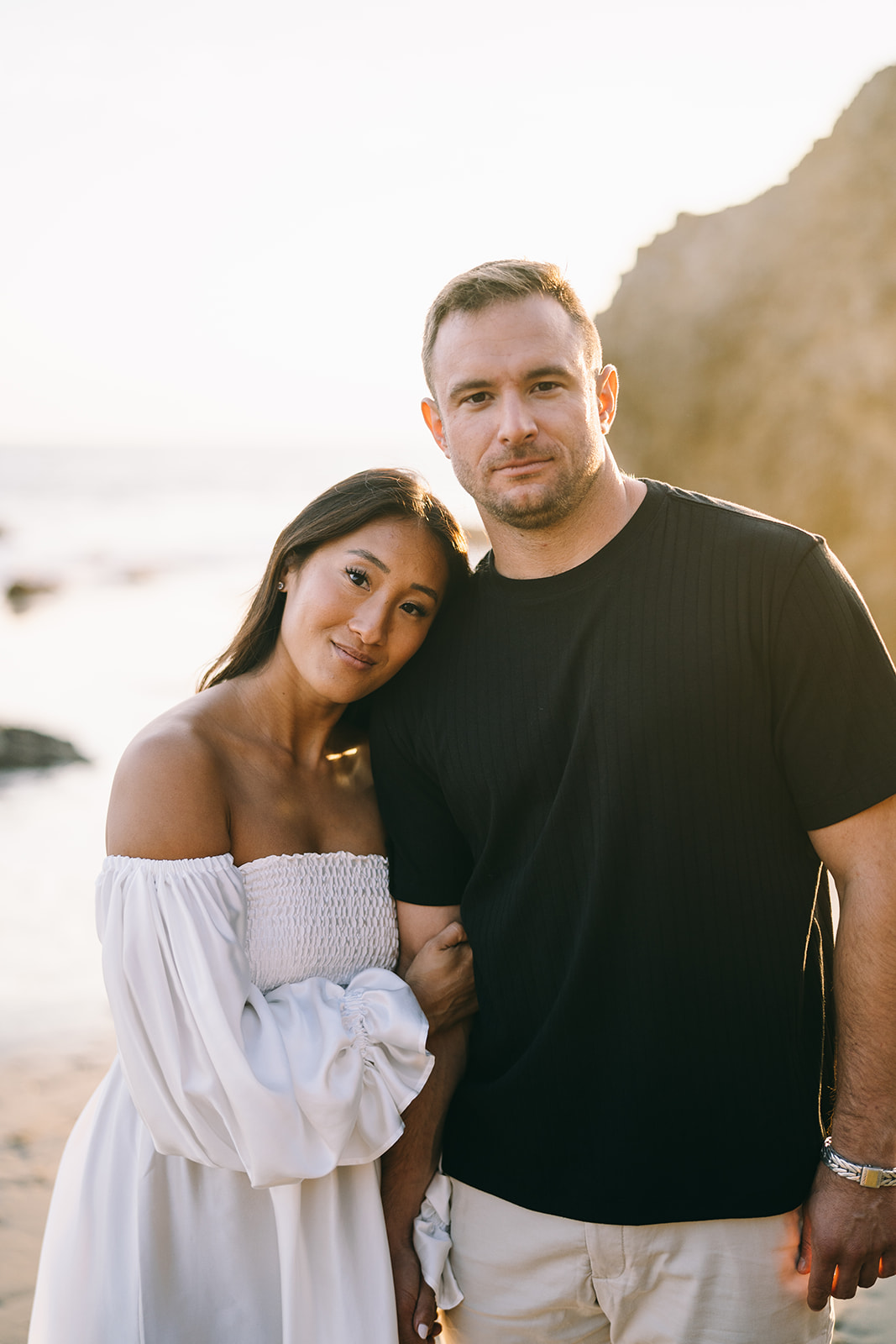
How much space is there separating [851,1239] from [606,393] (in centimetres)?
165

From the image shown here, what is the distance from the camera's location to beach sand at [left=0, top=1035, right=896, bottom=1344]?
342 centimetres

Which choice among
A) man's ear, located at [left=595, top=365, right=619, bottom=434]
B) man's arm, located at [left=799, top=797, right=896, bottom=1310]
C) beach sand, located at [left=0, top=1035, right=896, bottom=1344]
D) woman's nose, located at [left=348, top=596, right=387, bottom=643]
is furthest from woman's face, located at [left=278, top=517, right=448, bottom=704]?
beach sand, located at [left=0, top=1035, right=896, bottom=1344]

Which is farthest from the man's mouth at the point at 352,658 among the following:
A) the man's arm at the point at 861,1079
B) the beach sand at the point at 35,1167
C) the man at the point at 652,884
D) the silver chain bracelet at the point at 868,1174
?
the beach sand at the point at 35,1167

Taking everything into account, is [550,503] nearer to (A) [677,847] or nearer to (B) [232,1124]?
(A) [677,847]

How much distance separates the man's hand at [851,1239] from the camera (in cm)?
191

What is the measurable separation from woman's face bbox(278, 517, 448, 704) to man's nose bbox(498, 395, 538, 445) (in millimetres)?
395

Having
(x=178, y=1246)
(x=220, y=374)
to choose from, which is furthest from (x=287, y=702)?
(x=220, y=374)

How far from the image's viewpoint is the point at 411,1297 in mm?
2158

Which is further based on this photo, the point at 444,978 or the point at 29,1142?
the point at 29,1142

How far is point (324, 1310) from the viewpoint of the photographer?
2029 mm

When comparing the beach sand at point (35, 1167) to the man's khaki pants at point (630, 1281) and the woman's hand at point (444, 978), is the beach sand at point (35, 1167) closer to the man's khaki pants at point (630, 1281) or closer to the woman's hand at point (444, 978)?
the man's khaki pants at point (630, 1281)

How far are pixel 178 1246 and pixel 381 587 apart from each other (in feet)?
4.41

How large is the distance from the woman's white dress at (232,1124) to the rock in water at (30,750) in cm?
739

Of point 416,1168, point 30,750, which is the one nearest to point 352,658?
point 416,1168
